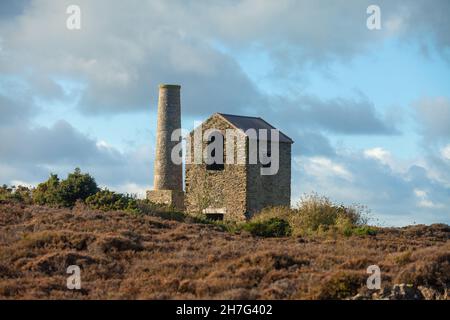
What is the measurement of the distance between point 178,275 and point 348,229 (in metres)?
13.2

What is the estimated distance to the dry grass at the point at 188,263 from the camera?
16.3 meters

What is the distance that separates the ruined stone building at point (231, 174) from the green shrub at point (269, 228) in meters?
7.26

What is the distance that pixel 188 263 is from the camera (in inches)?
753

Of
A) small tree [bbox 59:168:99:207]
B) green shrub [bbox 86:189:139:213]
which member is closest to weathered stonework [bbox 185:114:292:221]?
green shrub [bbox 86:189:139:213]

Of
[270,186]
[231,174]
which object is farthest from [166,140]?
[270,186]

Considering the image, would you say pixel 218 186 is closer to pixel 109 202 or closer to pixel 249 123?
pixel 249 123

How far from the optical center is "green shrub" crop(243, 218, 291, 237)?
29969 millimetres

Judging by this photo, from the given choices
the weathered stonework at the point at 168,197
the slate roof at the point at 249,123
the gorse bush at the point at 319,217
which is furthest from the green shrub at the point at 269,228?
the weathered stonework at the point at 168,197

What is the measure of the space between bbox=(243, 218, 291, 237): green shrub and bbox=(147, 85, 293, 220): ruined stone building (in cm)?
726

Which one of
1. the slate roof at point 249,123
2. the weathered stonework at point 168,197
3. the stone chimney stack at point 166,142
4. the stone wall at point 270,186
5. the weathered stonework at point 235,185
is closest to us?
the weathered stonework at point 235,185

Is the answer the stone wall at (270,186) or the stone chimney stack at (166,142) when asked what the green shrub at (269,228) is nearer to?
the stone wall at (270,186)

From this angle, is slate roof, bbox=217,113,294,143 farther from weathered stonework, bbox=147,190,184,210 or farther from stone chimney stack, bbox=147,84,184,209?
weathered stonework, bbox=147,190,184,210

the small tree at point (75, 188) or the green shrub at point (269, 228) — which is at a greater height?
the small tree at point (75, 188)
